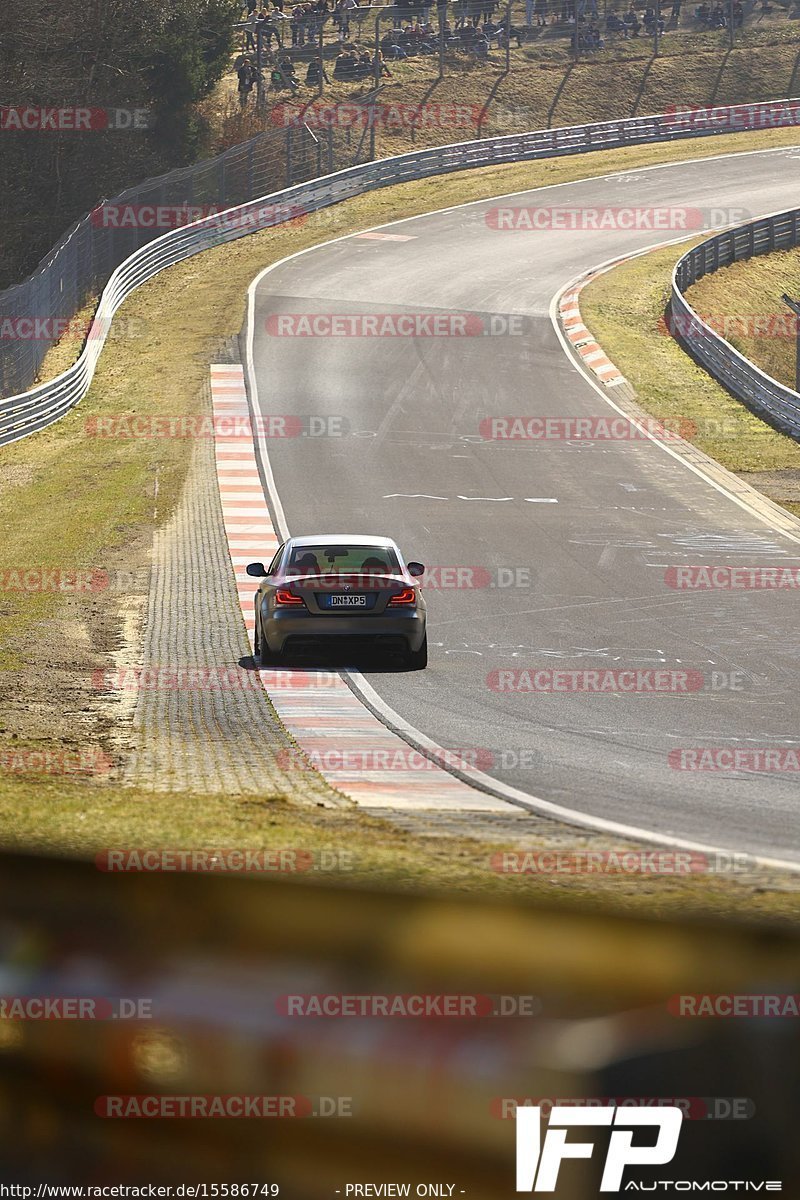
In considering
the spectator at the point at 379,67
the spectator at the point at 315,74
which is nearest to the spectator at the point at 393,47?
the spectator at the point at 379,67

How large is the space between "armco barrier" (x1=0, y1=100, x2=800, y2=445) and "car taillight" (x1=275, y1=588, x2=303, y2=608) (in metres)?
17.7

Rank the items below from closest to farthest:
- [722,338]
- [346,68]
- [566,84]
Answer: [722,338]
[346,68]
[566,84]

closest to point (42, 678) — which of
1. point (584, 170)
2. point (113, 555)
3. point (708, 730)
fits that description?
point (708, 730)

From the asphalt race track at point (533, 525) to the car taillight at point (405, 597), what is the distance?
2.62ft

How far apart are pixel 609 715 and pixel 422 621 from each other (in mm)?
2786

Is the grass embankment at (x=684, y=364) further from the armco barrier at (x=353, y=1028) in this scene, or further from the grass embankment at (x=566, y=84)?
the armco barrier at (x=353, y=1028)

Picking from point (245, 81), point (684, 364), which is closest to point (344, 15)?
point (245, 81)

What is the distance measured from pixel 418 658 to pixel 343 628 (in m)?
0.86

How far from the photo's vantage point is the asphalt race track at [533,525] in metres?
11.6

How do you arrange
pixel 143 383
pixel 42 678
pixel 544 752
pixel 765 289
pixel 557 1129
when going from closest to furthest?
pixel 557 1129 < pixel 544 752 < pixel 42 678 < pixel 143 383 < pixel 765 289

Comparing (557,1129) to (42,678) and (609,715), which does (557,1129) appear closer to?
(609,715)

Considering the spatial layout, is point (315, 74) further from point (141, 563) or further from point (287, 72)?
point (141, 563)

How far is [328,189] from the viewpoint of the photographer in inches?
2206

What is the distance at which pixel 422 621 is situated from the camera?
15.5 m
